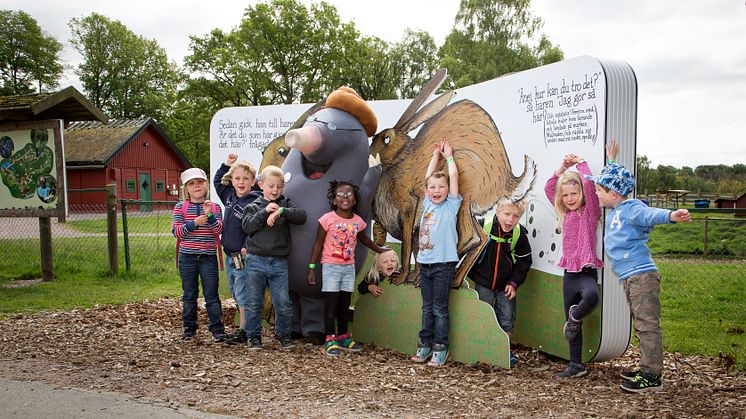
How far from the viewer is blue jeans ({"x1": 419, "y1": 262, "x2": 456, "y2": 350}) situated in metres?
4.79

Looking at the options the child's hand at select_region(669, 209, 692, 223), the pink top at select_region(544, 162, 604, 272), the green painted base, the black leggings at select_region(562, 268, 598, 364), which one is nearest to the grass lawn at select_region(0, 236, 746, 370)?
the green painted base

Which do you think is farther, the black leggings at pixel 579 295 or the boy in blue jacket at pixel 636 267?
the black leggings at pixel 579 295

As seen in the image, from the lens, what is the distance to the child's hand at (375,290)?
5480mm

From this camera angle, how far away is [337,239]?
511 centimetres

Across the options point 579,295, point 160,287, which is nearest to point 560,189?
point 579,295

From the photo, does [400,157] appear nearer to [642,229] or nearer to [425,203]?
[425,203]

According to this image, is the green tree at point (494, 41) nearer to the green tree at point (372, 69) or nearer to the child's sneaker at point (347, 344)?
the green tree at point (372, 69)

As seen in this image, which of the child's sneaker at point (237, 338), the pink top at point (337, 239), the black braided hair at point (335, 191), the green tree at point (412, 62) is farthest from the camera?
the green tree at point (412, 62)

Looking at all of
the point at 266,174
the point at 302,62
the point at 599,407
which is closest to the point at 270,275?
the point at 266,174

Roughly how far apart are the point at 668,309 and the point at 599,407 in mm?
Answer: 4353

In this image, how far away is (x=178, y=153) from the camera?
3322 cm

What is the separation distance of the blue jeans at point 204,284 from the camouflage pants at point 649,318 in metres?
3.43

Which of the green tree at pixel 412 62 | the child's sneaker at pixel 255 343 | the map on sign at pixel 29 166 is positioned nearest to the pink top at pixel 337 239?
the child's sneaker at pixel 255 343

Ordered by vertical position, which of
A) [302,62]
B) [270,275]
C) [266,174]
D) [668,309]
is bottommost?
[668,309]
